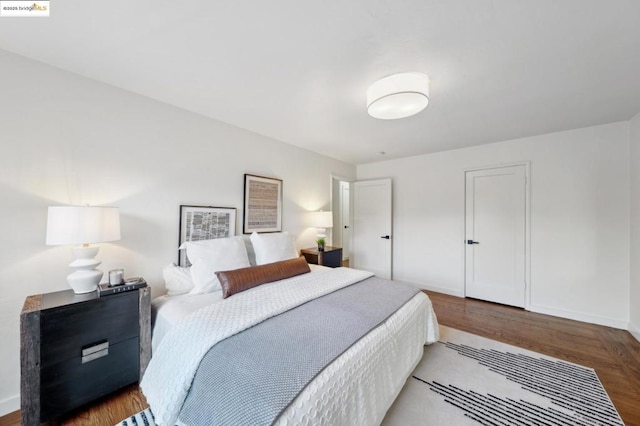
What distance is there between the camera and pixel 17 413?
1579 millimetres

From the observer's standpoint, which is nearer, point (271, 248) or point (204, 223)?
point (204, 223)

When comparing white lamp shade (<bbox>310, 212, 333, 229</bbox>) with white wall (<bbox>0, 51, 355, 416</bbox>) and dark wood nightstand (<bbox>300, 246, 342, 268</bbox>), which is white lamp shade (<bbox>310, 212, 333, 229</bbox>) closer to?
dark wood nightstand (<bbox>300, 246, 342, 268</bbox>)

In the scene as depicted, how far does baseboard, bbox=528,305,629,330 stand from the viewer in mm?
2729

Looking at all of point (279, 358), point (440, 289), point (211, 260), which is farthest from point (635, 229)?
point (211, 260)

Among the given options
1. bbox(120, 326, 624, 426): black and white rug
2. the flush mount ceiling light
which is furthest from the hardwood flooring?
the flush mount ceiling light

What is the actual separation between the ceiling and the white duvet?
5.70 feet

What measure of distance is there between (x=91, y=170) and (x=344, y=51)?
7.13 feet

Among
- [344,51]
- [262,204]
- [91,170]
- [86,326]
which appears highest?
[344,51]

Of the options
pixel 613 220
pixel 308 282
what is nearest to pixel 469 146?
pixel 613 220

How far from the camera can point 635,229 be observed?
2.55 meters

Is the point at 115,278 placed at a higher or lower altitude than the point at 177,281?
higher

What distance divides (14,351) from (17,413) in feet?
1.32

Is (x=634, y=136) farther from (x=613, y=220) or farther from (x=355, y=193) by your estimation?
(x=355, y=193)

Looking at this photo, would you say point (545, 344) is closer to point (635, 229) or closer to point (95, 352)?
point (635, 229)
